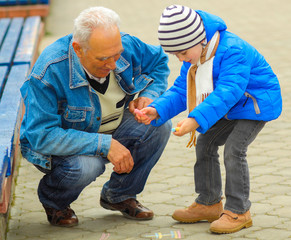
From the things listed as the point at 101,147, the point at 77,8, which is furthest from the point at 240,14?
the point at 101,147

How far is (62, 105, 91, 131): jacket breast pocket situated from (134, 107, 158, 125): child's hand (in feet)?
0.93

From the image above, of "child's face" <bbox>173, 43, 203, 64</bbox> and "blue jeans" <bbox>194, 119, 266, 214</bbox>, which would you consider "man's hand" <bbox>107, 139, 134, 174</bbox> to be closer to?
"blue jeans" <bbox>194, 119, 266, 214</bbox>

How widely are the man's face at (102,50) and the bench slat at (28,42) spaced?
264 centimetres

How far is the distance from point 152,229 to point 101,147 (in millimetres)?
601

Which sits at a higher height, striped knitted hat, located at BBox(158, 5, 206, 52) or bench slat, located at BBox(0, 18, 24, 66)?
striped knitted hat, located at BBox(158, 5, 206, 52)

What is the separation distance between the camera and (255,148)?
522 cm

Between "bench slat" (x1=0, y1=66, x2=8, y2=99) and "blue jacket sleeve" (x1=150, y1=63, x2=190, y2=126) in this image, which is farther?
"bench slat" (x1=0, y1=66, x2=8, y2=99)

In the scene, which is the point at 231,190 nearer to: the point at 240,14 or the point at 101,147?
the point at 101,147

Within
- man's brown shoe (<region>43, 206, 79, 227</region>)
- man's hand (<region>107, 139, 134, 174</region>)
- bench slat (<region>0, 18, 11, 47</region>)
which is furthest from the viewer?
bench slat (<region>0, 18, 11, 47</region>)

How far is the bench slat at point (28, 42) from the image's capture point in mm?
6160

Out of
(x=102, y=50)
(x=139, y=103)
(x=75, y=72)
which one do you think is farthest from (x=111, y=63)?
(x=139, y=103)

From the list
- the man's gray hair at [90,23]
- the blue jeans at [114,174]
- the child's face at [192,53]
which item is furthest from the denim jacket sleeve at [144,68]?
the child's face at [192,53]

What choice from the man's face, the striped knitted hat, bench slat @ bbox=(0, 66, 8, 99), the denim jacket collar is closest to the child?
the striped knitted hat

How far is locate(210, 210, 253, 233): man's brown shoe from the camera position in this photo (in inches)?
140
